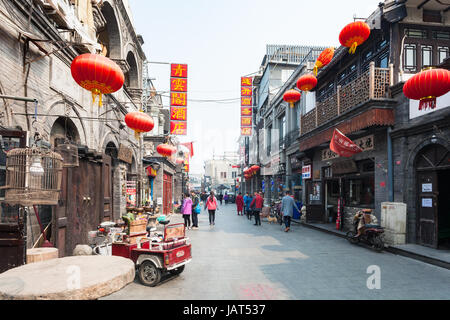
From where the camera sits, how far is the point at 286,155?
22500 mm

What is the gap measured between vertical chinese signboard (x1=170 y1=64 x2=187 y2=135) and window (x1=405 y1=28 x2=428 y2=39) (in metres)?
10.9

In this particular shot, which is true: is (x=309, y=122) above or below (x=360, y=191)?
above

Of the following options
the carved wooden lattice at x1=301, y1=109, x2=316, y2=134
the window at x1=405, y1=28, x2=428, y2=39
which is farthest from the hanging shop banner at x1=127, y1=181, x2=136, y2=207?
the window at x1=405, y1=28, x2=428, y2=39

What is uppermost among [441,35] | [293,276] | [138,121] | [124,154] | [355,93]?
[441,35]

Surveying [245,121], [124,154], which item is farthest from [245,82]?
[124,154]

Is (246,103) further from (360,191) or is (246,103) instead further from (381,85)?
(381,85)

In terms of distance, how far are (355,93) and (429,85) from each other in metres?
4.80

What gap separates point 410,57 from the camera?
1062 cm

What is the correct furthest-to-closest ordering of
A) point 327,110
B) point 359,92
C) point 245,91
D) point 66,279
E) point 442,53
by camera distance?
1. point 245,91
2. point 327,110
3. point 359,92
4. point 442,53
5. point 66,279

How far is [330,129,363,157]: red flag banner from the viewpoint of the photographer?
37.4ft

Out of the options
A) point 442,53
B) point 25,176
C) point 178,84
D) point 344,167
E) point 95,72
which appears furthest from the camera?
point 178,84

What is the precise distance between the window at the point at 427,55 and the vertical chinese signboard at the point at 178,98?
11.4 m
